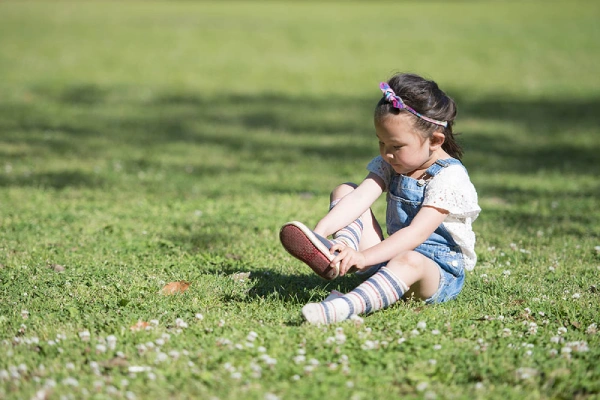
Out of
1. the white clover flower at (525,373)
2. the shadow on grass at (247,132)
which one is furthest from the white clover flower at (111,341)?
the shadow on grass at (247,132)

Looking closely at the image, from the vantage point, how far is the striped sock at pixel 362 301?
3869mm

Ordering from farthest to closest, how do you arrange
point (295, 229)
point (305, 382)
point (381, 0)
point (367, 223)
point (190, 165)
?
1. point (381, 0)
2. point (190, 165)
3. point (367, 223)
4. point (295, 229)
5. point (305, 382)

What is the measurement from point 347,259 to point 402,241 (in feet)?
1.24

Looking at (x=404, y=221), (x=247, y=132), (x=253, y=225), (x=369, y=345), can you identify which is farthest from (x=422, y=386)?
(x=247, y=132)

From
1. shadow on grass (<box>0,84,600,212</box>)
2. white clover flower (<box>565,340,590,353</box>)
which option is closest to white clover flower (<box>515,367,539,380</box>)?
white clover flower (<box>565,340,590,353</box>)

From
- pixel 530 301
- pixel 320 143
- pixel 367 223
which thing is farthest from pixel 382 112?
pixel 320 143

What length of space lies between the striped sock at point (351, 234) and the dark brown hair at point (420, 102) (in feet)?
Result: 2.29

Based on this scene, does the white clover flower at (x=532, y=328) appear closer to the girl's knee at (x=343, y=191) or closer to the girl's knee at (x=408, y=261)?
the girl's knee at (x=408, y=261)

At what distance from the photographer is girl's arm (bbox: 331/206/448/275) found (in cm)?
398

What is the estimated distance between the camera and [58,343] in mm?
3643

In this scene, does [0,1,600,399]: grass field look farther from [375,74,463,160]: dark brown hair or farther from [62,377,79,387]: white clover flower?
[375,74,463,160]: dark brown hair

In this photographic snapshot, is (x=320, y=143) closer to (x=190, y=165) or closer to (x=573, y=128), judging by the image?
(x=190, y=165)

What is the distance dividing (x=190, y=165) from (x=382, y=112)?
16.7ft

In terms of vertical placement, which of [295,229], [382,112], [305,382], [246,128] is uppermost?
[382,112]
